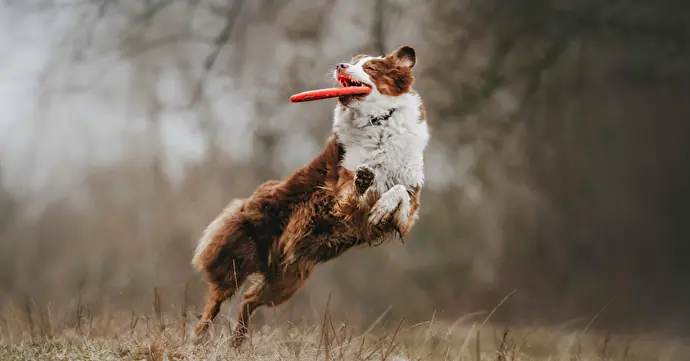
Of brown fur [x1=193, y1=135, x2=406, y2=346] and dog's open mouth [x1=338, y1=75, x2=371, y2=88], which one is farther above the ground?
dog's open mouth [x1=338, y1=75, x2=371, y2=88]

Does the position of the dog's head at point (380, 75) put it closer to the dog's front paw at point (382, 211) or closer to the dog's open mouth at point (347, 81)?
the dog's open mouth at point (347, 81)

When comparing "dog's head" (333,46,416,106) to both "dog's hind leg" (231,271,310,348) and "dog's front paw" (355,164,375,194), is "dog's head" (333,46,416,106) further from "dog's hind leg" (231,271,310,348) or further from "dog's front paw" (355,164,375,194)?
"dog's hind leg" (231,271,310,348)

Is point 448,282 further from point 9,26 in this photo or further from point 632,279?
point 9,26

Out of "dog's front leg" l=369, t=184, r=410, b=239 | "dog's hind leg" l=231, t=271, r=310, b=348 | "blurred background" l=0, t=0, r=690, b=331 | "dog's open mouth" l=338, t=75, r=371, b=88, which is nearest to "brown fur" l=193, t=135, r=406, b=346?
"dog's hind leg" l=231, t=271, r=310, b=348

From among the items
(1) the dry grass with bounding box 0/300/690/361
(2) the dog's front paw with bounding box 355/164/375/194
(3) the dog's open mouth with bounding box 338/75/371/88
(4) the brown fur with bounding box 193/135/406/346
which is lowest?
(1) the dry grass with bounding box 0/300/690/361

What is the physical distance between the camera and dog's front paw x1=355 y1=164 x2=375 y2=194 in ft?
8.79

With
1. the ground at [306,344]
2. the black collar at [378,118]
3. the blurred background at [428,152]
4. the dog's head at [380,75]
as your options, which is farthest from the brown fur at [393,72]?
the blurred background at [428,152]

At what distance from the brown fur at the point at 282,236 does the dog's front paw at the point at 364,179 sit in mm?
37

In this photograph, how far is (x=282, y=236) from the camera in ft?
9.49

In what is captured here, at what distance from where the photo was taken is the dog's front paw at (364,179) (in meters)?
2.68

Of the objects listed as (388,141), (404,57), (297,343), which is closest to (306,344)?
(297,343)

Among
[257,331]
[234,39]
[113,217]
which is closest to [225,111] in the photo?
[234,39]

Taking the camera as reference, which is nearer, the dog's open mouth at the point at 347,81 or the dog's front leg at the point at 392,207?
the dog's front leg at the point at 392,207

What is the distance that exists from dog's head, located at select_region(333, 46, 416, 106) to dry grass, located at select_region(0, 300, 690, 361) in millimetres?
1019
